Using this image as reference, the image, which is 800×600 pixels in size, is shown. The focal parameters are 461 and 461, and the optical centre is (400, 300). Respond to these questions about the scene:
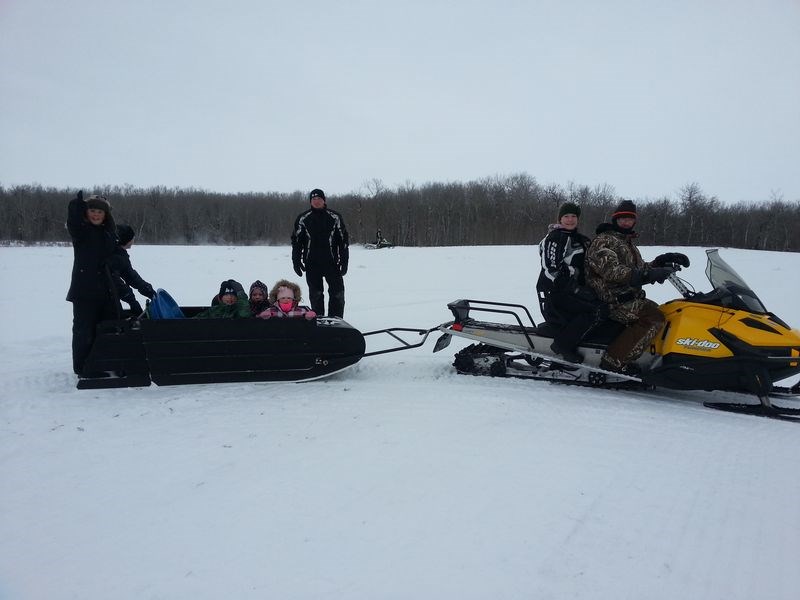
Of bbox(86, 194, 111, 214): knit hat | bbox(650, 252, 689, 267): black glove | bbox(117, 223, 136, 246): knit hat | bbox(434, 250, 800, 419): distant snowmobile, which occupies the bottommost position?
bbox(434, 250, 800, 419): distant snowmobile

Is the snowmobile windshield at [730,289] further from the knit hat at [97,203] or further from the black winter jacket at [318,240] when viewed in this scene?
the knit hat at [97,203]

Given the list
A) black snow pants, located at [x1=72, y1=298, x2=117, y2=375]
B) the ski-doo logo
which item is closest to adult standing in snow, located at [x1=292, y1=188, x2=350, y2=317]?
black snow pants, located at [x1=72, y1=298, x2=117, y2=375]

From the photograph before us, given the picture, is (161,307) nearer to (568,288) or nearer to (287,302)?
(287,302)

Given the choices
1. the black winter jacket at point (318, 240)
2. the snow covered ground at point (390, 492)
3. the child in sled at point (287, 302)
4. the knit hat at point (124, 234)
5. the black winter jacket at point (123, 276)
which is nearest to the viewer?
the snow covered ground at point (390, 492)

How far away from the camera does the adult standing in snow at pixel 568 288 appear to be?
420cm

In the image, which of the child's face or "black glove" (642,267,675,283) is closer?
"black glove" (642,267,675,283)

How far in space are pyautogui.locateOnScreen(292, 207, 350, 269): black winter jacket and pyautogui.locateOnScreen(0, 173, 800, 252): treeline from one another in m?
27.0

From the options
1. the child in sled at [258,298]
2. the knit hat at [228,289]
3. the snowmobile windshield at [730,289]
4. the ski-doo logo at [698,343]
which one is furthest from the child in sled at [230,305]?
the snowmobile windshield at [730,289]

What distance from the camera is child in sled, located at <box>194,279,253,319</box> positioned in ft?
14.9

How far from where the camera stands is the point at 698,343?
3.84 metres

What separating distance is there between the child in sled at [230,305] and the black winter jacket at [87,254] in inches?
Result: 37.3

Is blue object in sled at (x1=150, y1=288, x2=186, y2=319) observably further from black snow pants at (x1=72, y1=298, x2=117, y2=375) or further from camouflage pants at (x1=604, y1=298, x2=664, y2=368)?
camouflage pants at (x1=604, y1=298, x2=664, y2=368)

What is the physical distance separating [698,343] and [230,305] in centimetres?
427

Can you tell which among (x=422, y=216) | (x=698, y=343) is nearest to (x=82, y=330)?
(x=698, y=343)
